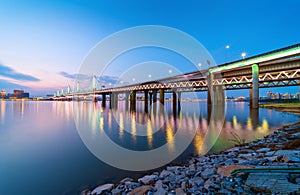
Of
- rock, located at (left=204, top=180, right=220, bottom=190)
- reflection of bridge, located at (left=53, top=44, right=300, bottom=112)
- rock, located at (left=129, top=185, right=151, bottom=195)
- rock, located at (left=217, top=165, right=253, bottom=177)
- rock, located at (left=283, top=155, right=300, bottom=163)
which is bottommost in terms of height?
rock, located at (left=129, top=185, right=151, bottom=195)

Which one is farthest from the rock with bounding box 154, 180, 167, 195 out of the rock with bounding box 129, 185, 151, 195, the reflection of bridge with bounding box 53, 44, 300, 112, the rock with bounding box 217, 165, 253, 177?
the reflection of bridge with bounding box 53, 44, 300, 112

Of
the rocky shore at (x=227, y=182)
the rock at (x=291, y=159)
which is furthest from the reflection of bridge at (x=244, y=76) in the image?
the rocky shore at (x=227, y=182)

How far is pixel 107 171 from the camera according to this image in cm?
734

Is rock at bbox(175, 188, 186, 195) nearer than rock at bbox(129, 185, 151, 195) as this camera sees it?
Yes

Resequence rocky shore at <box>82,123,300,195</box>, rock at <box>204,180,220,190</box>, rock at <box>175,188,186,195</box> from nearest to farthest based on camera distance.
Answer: rocky shore at <box>82,123,300,195</box> < rock at <box>204,180,220,190</box> < rock at <box>175,188,186,195</box>

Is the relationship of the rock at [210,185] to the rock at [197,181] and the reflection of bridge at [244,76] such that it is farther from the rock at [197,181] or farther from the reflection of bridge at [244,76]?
the reflection of bridge at [244,76]

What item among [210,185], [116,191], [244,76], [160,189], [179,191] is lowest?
[116,191]

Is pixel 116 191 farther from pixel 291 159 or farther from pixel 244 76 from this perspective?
pixel 244 76

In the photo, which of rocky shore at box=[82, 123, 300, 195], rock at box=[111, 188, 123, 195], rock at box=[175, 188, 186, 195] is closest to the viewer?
rocky shore at box=[82, 123, 300, 195]

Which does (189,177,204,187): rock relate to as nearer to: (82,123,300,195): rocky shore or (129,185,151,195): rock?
(82,123,300,195): rocky shore

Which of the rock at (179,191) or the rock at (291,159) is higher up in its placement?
the rock at (291,159)

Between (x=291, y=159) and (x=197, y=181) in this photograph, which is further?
(x=291, y=159)

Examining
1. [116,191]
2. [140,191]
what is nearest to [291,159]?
[140,191]

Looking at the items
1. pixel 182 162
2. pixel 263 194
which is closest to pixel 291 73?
pixel 182 162
